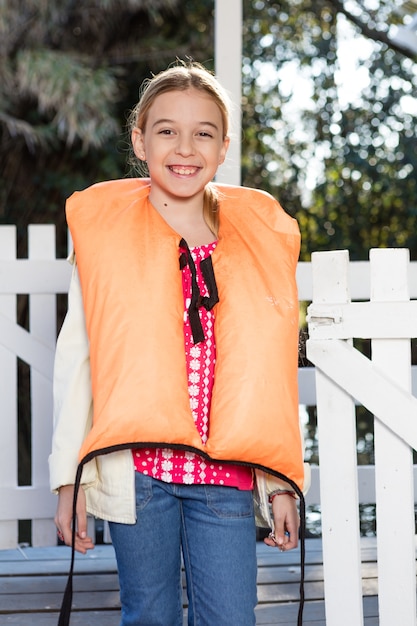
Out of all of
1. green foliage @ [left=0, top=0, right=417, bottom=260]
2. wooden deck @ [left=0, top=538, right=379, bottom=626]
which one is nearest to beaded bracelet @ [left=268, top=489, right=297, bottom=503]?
wooden deck @ [left=0, top=538, right=379, bottom=626]

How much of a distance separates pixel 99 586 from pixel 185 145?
181 cm

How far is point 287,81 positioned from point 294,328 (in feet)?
29.7

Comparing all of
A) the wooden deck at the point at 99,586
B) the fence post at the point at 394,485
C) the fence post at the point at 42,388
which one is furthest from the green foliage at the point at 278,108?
the fence post at the point at 394,485

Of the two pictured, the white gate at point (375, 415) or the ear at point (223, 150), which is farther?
the white gate at point (375, 415)

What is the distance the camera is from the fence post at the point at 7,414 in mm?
3990

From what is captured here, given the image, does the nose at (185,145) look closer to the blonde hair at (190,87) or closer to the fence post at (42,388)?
the blonde hair at (190,87)

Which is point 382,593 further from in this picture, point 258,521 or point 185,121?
point 185,121

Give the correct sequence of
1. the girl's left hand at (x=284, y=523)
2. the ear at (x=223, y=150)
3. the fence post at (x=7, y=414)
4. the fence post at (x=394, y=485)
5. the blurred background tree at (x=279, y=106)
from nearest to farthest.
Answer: the girl's left hand at (x=284, y=523) < the ear at (x=223, y=150) < the fence post at (x=394, y=485) < the fence post at (x=7, y=414) < the blurred background tree at (x=279, y=106)

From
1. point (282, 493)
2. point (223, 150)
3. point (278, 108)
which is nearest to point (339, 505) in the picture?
point (282, 493)

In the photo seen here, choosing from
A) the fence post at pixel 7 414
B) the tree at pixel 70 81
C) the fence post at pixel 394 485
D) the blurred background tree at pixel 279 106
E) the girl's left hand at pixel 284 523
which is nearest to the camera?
the girl's left hand at pixel 284 523

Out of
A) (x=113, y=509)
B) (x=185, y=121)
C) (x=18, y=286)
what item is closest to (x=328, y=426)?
(x=113, y=509)

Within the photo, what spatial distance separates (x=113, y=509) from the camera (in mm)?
2164

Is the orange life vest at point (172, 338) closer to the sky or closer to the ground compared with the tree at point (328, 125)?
closer to the ground

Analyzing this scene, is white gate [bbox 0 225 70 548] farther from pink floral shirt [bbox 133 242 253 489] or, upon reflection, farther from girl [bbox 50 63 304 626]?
pink floral shirt [bbox 133 242 253 489]
